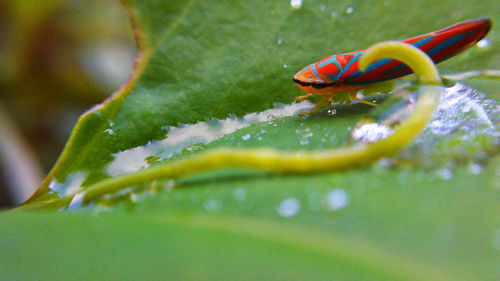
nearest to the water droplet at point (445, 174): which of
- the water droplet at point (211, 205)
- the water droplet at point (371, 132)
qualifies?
the water droplet at point (371, 132)

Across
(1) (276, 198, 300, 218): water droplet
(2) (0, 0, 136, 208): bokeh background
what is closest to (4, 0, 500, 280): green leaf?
(1) (276, 198, 300, 218): water droplet

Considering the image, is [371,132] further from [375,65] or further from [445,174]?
[375,65]

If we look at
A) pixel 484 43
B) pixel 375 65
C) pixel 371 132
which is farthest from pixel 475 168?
pixel 484 43

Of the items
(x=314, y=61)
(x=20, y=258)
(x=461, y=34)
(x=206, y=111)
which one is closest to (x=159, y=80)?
(x=206, y=111)

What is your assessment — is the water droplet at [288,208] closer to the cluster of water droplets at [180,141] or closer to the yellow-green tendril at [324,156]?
the yellow-green tendril at [324,156]

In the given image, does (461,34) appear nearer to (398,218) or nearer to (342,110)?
(342,110)
